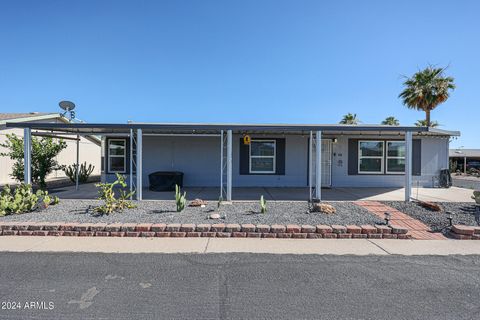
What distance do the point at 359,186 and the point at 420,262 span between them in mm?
8821

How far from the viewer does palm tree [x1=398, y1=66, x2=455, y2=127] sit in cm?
2139

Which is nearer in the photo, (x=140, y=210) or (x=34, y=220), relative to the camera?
(x=34, y=220)

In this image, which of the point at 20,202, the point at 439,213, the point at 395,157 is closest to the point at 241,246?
the point at 439,213

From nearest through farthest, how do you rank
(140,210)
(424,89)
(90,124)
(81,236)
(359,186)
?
(81,236)
(140,210)
(90,124)
(359,186)
(424,89)

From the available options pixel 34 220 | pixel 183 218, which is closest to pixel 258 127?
pixel 183 218

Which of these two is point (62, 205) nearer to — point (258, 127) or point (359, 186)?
point (258, 127)

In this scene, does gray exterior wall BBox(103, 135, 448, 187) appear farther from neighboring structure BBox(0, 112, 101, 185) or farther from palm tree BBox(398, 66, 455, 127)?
palm tree BBox(398, 66, 455, 127)

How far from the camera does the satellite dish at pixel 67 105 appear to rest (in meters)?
11.7

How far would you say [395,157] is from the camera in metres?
13.0

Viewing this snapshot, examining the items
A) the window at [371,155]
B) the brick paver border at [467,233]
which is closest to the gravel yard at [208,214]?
the brick paver border at [467,233]

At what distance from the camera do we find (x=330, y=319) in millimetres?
2879

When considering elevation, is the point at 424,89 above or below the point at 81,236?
above

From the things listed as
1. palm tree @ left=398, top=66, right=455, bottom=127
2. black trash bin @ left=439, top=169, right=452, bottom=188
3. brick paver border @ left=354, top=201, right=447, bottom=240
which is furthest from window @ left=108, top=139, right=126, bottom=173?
palm tree @ left=398, top=66, right=455, bottom=127

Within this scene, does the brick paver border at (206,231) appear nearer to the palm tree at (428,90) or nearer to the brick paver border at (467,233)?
the brick paver border at (467,233)
